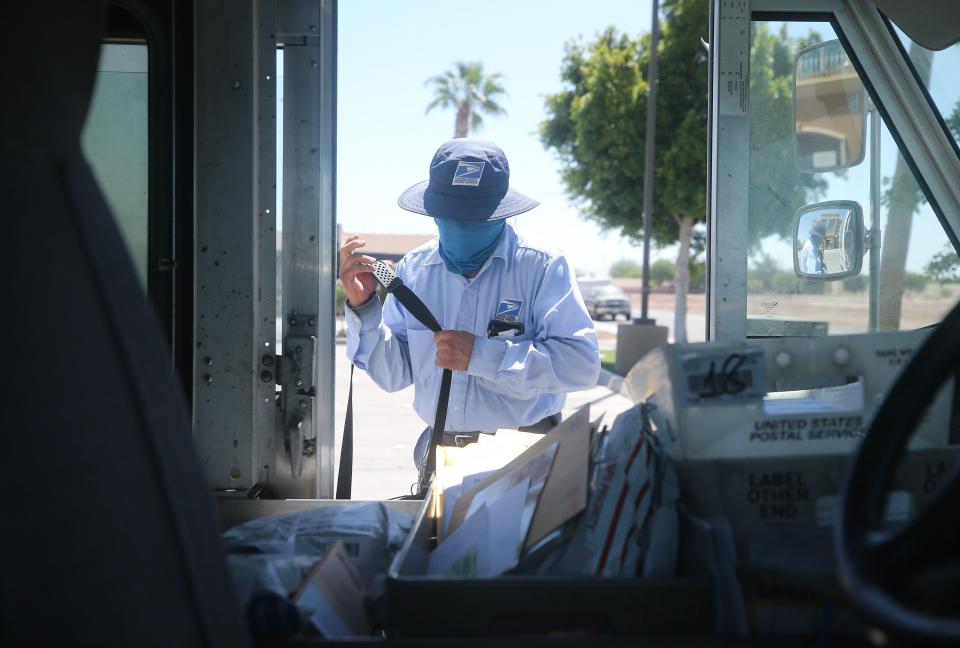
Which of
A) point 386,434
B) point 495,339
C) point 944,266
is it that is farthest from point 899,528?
point 386,434

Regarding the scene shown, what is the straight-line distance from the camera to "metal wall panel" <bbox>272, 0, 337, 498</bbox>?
9.02 feet

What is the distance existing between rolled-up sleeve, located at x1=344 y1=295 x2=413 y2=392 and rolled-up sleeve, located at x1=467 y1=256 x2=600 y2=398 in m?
0.37

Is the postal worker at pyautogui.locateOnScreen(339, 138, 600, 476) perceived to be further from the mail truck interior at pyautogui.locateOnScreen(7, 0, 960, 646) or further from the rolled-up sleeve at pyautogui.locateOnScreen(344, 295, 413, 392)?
the mail truck interior at pyautogui.locateOnScreen(7, 0, 960, 646)

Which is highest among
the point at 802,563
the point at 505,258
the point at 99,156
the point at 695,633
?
the point at 99,156

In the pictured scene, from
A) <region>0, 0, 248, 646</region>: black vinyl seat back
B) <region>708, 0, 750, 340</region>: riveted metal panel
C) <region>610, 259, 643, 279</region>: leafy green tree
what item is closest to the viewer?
<region>0, 0, 248, 646</region>: black vinyl seat back

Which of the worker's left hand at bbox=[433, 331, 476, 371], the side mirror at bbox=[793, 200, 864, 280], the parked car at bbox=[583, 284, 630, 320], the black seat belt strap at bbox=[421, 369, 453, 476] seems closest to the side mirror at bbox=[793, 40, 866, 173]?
the side mirror at bbox=[793, 200, 864, 280]

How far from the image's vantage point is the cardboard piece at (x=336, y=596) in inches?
59.2

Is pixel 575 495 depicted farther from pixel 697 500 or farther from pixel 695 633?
A: pixel 695 633

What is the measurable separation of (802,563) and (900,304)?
215cm

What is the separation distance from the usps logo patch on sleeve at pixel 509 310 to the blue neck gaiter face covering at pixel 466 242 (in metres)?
0.19

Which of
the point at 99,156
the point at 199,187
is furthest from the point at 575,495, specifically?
the point at 99,156

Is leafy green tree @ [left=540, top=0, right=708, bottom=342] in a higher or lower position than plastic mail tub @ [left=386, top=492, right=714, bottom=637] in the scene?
higher

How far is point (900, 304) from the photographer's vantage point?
321 cm

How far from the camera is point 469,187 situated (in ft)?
10.7
